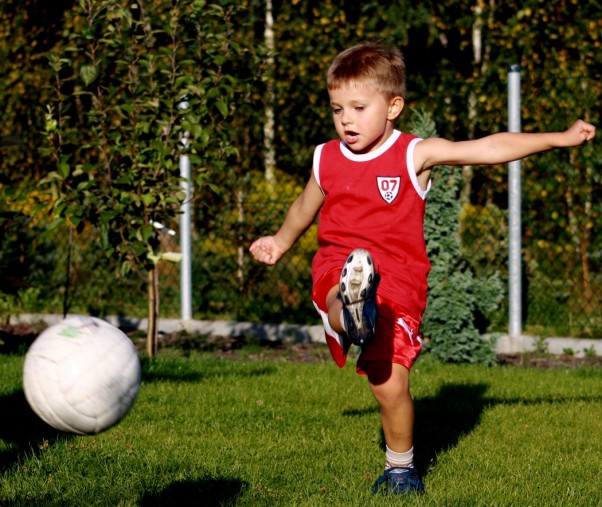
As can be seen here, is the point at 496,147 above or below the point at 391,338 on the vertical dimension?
above

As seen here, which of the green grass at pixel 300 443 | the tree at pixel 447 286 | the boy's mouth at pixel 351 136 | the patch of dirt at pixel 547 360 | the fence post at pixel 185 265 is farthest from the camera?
the fence post at pixel 185 265

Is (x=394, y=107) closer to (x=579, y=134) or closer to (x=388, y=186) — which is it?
(x=388, y=186)

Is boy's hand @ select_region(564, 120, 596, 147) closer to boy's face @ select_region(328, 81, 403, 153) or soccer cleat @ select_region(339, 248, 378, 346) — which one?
boy's face @ select_region(328, 81, 403, 153)

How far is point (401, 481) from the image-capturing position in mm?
3861

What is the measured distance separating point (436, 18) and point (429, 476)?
9.21 meters

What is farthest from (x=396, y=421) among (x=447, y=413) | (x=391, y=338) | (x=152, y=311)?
(x=152, y=311)

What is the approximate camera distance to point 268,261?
172 inches

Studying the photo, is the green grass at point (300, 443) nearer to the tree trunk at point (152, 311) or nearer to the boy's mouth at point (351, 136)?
the tree trunk at point (152, 311)

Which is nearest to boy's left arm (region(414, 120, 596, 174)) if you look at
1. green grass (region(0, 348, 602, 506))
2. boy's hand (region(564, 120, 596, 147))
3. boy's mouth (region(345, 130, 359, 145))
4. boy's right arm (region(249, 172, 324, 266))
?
boy's hand (region(564, 120, 596, 147))

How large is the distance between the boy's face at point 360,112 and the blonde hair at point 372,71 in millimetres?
24

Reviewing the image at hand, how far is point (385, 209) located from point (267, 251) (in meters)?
0.73

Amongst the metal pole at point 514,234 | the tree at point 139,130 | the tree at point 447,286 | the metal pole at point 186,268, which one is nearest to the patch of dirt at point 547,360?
the metal pole at point 514,234

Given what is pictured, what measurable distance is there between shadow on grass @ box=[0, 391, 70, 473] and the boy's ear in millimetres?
2194

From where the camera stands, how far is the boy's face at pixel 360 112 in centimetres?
384
